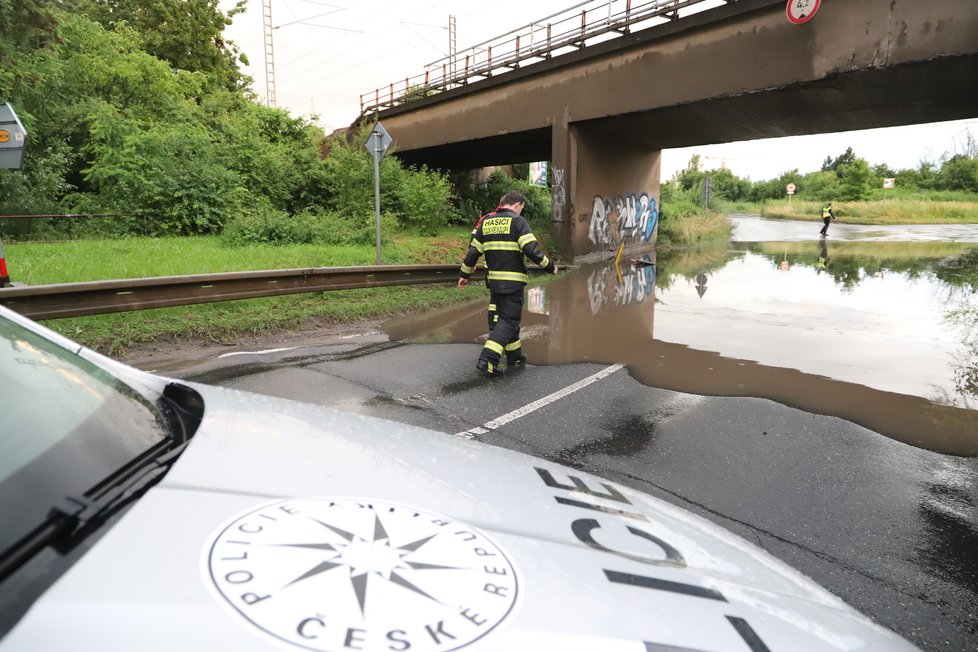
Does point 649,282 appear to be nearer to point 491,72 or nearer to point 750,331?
point 750,331

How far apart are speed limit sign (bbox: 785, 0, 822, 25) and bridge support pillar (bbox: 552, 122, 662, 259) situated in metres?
6.77

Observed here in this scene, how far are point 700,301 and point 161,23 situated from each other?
120 ft

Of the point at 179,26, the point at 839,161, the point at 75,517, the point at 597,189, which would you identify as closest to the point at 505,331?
the point at 75,517

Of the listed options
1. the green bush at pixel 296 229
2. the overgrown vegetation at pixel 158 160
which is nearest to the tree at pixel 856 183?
the overgrown vegetation at pixel 158 160

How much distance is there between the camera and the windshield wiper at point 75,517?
100cm

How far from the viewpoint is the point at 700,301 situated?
11734mm

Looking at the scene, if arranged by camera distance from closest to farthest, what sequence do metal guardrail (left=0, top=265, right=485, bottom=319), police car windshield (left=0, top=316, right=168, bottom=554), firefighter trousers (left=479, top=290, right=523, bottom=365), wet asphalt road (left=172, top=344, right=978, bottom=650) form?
1. police car windshield (left=0, top=316, right=168, bottom=554)
2. wet asphalt road (left=172, top=344, right=978, bottom=650)
3. firefighter trousers (left=479, top=290, right=523, bottom=365)
4. metal guardrail (left=0, top=265, right=485, bottom=319)

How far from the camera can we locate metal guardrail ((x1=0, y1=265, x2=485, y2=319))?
6559mm

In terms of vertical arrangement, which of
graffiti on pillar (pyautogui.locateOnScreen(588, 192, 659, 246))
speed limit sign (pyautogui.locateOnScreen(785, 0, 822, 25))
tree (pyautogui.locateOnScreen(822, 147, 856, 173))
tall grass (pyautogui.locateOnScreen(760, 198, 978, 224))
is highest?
tree (pyautogui.locateOnScreen(822, 147, 856, 173))

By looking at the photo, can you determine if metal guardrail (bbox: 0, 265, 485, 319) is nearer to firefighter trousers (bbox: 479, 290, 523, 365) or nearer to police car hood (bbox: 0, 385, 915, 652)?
firefighter trousers (bbox: 479, 290, 523, 365)

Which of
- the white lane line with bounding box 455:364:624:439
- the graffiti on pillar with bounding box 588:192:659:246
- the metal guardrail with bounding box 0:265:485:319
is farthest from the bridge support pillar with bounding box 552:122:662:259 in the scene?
the white lane line with bounding box 455:364:624:439

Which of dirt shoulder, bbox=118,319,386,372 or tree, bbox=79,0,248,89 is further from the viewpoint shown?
tree, bbox=79,0,248,89

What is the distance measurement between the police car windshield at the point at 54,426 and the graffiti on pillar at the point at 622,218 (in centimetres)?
1879

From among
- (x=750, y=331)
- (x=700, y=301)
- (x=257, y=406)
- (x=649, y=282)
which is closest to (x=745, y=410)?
(x=750, y=331)
